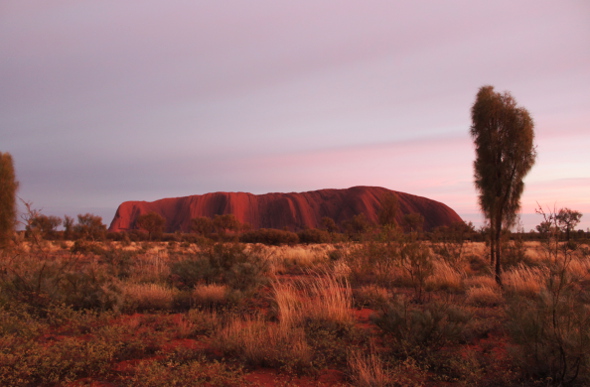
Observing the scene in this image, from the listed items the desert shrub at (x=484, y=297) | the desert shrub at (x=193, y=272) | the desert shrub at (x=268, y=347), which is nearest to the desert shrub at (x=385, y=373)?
the desert shrub at (x=268, y=347)

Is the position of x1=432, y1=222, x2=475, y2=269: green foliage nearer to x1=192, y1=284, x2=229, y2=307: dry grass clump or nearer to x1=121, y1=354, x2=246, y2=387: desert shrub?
x1=192, y1=284, x2=229, y2=307: dry grass clump

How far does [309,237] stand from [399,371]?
3587 cm

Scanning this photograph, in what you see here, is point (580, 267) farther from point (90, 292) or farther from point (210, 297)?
point (90, 292)

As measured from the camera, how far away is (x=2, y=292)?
6586mm

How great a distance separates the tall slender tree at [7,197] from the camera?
52.2ft

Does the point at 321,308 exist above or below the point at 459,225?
below

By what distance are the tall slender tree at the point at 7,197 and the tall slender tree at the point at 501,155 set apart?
61.0 ft

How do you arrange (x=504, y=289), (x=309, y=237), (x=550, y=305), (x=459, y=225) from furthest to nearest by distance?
(x=309, y=237)
(x=459, y=225)
(x=504, y=289)
(x=550, y=305)

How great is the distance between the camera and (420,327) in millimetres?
5027

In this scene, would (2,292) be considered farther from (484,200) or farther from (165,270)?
(484,200)

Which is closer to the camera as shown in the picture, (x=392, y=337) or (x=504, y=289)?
(x=392, y=337)

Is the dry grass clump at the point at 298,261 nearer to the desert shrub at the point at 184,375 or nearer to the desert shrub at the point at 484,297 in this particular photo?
the desert shrub at the point at 484,297

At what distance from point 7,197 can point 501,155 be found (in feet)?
64.2

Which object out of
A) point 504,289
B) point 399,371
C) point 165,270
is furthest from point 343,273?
point 399,371
